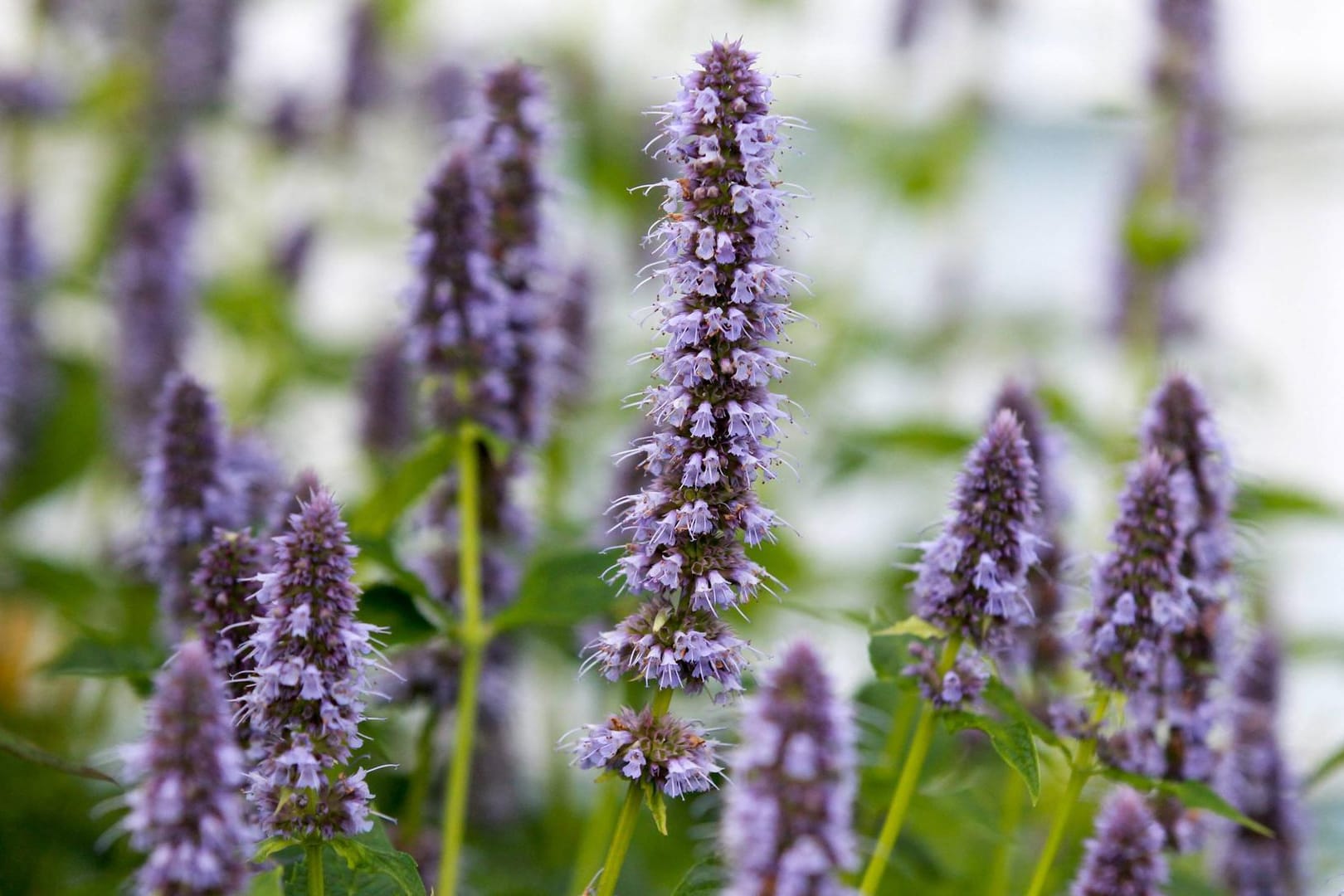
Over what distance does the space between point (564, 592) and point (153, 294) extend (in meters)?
1.85

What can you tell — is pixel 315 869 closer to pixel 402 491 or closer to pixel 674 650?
pixel 674 650

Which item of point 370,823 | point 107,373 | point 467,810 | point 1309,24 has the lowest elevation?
point 370,823

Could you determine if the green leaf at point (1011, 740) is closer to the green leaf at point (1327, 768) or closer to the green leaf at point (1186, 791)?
the green leaf at point (1186, 791)

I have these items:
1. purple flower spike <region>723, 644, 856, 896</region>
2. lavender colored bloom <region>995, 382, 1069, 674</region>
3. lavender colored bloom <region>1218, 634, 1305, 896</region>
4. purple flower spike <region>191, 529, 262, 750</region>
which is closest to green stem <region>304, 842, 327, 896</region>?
purple flower spike <region>191, 529, 262, 750</region>

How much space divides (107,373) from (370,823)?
98.2 inches

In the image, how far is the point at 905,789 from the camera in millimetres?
1537

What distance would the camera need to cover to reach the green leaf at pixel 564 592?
74.7 inches

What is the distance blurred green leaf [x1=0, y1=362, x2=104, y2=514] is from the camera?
3.87 m

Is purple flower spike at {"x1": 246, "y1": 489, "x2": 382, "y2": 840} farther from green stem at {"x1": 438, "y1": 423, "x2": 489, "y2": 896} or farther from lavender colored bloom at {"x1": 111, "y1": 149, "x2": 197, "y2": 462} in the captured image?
lavender colored bloom at {"x1": 111, "y1": 149, "x2": 197, "y2": 462}

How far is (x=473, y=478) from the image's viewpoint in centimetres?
220

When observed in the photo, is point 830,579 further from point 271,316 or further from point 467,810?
point 271,316

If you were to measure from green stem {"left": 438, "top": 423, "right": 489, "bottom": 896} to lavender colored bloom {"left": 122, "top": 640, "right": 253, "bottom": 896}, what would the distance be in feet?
1.98

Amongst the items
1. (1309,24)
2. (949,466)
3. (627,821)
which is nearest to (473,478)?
(627,821)

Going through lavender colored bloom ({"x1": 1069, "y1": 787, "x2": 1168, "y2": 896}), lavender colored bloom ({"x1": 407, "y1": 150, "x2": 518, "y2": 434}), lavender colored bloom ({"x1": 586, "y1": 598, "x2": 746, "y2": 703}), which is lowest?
lavender colored bloom ({"x1": 1069, "y1": 787, "x2": 1168, "y2": 896})
